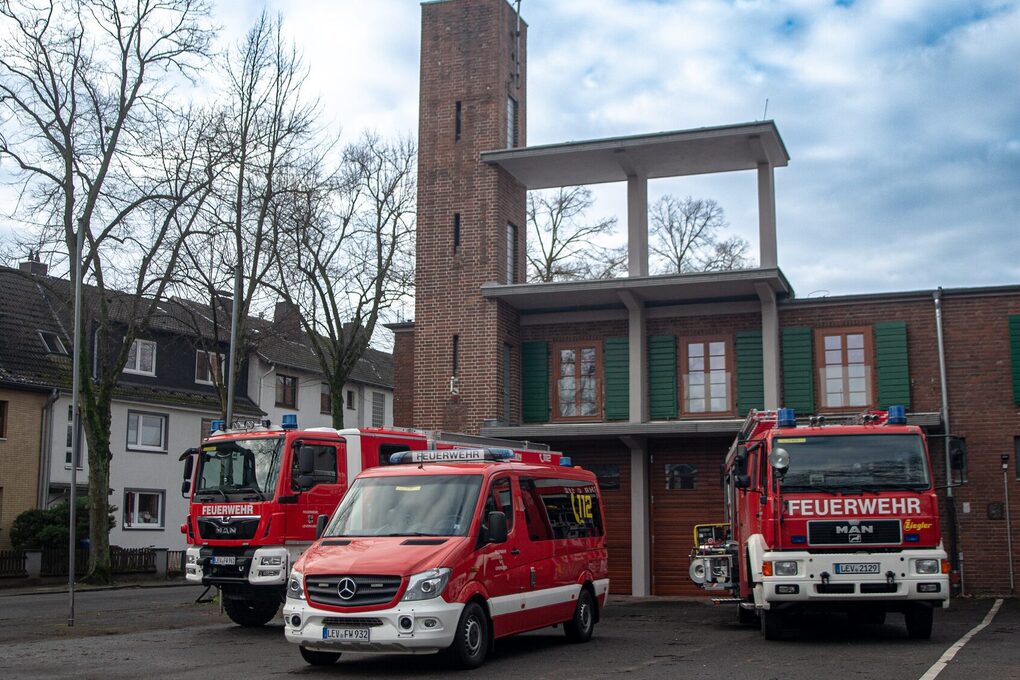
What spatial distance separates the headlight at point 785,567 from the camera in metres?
14.3

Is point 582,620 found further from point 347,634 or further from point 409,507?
point 347,634

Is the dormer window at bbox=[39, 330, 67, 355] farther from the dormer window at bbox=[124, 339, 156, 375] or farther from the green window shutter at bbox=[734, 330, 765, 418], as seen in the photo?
the green window shutter at bbox=[734, 330, 765, 418]

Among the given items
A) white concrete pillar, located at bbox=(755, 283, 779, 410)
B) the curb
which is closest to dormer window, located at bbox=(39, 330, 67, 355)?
the curb

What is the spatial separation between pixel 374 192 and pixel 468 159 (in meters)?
8.06

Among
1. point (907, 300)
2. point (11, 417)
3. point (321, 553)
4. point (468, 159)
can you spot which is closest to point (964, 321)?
point (907, 300)

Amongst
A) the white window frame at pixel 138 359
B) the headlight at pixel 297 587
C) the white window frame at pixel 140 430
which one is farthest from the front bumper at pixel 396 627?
the white window frame at pixel 138 359

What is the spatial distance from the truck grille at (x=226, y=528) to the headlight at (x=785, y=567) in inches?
304

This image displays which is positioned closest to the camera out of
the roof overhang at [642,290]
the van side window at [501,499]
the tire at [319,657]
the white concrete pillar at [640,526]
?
the tire at [319,657]

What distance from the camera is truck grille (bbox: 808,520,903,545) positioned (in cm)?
1423

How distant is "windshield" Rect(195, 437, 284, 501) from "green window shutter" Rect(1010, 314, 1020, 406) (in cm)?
1516

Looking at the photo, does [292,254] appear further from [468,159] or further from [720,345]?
[720,345]

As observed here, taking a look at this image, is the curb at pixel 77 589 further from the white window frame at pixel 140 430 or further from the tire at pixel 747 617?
the tire at pixel 747 617

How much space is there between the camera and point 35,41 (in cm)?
2956

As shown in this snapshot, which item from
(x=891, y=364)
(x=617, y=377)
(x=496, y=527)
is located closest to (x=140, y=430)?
(x=617, y=377)
